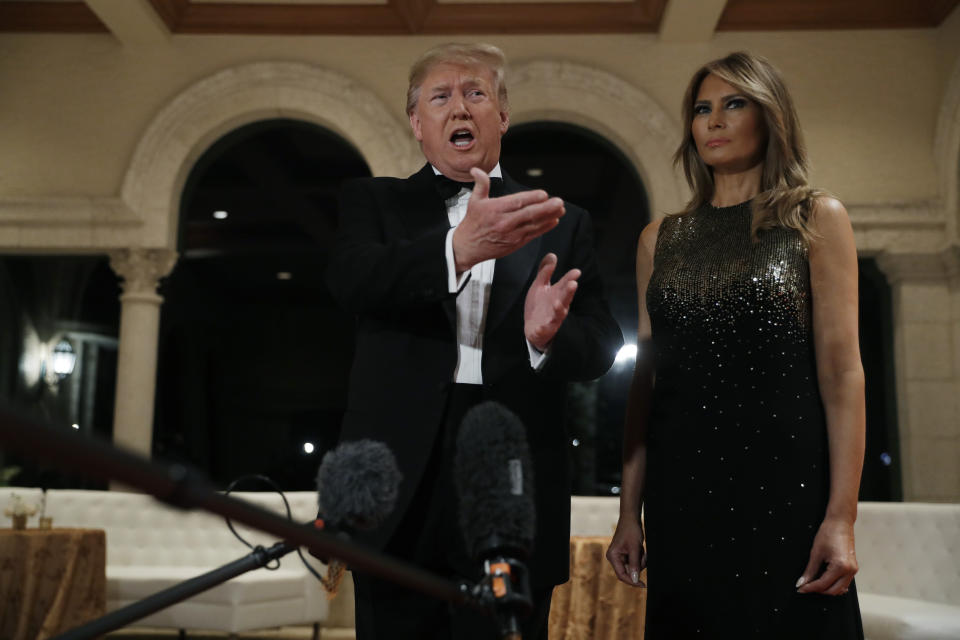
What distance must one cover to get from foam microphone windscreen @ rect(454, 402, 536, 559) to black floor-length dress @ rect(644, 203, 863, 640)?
3.25 feet

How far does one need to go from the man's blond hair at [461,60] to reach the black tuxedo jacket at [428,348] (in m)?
0.18

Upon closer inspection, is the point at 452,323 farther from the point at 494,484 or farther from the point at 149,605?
the point at 149,605

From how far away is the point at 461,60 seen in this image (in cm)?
146

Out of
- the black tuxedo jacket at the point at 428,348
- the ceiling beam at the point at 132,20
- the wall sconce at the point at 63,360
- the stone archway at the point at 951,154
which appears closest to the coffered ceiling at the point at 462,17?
the ceiling beam at the point at 132,20

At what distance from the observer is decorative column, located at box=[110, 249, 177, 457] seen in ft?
23.5

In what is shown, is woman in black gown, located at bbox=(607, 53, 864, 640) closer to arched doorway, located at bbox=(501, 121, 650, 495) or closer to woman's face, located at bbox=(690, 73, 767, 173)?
woman's face, located at bbox=(690, 73, 767, 173)

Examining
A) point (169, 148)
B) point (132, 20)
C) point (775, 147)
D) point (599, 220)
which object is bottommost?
point (775, 147)

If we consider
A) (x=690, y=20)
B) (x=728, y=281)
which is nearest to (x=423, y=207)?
(x=728, y=281)

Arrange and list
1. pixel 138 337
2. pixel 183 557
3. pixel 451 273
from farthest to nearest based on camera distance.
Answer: pixel 138 337 → pixel 183 557 → pixel 451 273

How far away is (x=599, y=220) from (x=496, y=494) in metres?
6.87

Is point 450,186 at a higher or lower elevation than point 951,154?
lower

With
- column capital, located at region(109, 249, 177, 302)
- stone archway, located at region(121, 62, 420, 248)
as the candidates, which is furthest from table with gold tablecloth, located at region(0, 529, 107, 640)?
stone archway, located at region(121, 62, 420, 248)

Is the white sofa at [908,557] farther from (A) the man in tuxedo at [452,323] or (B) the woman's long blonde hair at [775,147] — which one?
(A) the man in tuxedo at [452,323]

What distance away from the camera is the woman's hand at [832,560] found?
155cm
